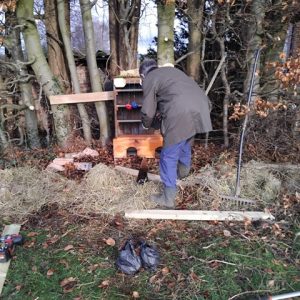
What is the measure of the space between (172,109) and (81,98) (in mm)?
2848

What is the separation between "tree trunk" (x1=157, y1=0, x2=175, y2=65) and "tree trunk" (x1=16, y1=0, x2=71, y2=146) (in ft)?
6.85

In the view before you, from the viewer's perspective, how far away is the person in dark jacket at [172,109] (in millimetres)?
3805

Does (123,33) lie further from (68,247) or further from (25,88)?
(68,247)

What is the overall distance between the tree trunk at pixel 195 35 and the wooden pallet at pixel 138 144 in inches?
72.0

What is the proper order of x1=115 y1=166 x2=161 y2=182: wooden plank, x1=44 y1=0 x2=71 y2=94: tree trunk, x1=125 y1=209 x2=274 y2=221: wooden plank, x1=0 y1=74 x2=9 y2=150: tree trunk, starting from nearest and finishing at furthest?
x1=125 y1=209 x2=274 y2=221: wooden plank, x1=115 y1=166 x2=161 y2=182: wooden plank, x1=0 y1=74 x2=9 y2=150: tree trunk, x1=44 y1=0 x2=71 y2=94: tree trunk

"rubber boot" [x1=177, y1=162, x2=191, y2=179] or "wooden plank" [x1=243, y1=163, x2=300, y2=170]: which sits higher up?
"rubber boot" [x1=177, y1=162, x2=191, y2=179]

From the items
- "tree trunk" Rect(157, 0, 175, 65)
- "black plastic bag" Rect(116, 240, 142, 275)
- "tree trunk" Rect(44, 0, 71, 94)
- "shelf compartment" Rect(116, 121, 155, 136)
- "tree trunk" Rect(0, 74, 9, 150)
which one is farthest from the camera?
"tree trunk" Rect(44, 0, 71, 94)

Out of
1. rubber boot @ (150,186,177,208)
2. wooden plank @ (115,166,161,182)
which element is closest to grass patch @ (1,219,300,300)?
rubber boot @ (150,186,177,208)

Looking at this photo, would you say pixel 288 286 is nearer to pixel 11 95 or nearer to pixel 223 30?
pixel 223 30

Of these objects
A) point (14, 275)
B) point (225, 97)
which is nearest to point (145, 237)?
point (14, 275)

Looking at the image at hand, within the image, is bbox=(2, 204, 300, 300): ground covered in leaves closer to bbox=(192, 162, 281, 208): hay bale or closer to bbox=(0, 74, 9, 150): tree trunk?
bbox=(192, 162, 281, 208): hay bale

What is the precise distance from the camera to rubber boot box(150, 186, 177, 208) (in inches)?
162

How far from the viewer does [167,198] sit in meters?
4.14

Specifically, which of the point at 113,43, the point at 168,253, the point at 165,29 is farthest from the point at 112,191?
the point at 113,43
